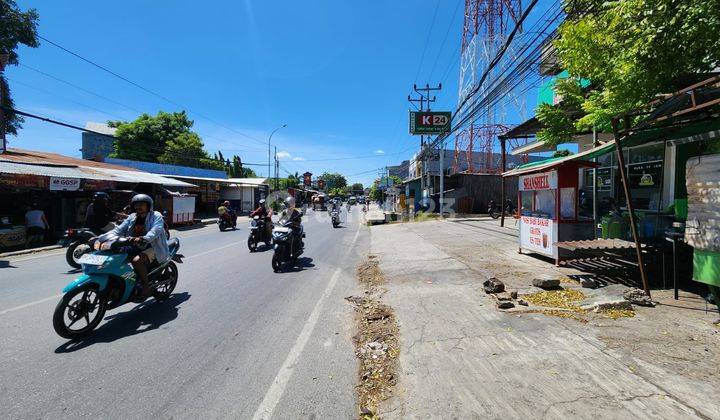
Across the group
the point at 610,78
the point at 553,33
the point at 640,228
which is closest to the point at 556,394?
the point at 610,78

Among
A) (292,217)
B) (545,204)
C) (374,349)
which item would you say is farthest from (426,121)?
(374,349)

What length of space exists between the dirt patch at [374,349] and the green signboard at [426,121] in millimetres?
26712

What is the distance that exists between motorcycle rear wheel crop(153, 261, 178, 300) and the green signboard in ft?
91.4

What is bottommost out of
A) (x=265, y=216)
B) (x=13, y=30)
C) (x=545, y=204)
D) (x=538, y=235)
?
(x=538, y=235)

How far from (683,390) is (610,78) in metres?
5.74

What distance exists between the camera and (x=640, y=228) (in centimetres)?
804

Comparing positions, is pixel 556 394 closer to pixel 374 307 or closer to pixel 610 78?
pixel 374 307

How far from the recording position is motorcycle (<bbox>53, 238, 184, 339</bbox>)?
→ 4.25 metres

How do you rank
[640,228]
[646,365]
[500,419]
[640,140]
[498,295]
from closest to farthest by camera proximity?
[500,419] < [646,365] < [498,295] < [640,140] < [640,228]

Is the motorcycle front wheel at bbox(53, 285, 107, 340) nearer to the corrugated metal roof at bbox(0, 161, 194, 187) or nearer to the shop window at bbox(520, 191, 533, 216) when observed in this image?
the shop window at bbox(520, 191, 533, 216)

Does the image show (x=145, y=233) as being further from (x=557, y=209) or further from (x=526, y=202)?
(x=526, y=202)

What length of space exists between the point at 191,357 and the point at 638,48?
7434 mm

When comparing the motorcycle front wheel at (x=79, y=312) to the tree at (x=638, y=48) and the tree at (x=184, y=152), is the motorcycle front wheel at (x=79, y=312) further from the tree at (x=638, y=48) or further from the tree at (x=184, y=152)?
the tree at (x=184, y=152)

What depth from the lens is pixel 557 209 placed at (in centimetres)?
826
